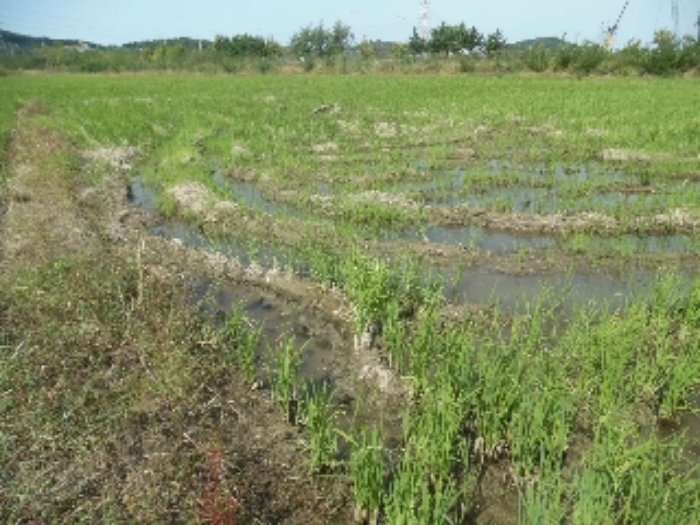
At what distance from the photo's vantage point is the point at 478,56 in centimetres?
4350

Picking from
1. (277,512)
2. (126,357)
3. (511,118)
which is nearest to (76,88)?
(511,118)

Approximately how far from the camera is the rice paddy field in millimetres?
3715

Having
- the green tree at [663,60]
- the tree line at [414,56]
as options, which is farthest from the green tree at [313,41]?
the green tree at [663,60]

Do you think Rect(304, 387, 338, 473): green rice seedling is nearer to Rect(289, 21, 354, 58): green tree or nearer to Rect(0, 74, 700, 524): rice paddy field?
Rect(0, 74, 700, 524): rice paddy field

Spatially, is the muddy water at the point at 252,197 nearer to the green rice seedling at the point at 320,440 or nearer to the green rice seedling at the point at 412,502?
the green rice seedling at the point at 320,440

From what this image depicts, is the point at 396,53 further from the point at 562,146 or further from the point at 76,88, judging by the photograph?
the point at 562,146

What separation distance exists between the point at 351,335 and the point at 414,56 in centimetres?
4822

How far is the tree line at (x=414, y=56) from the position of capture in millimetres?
36781

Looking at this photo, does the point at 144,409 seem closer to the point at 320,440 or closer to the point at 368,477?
the point at 320,440

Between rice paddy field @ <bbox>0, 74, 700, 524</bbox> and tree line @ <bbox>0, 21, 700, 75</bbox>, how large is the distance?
24.9m

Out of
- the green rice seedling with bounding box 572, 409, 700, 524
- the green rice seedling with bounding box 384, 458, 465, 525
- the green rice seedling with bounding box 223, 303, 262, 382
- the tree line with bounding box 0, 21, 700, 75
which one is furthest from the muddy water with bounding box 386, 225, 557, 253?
the tree line with bounding box 0, 21, 700, 75

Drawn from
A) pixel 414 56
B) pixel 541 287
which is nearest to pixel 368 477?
pixel 541 287

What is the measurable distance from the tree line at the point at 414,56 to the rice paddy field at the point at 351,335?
24.9 meters

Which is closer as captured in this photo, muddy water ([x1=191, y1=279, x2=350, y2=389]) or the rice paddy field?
the rice paddy field
